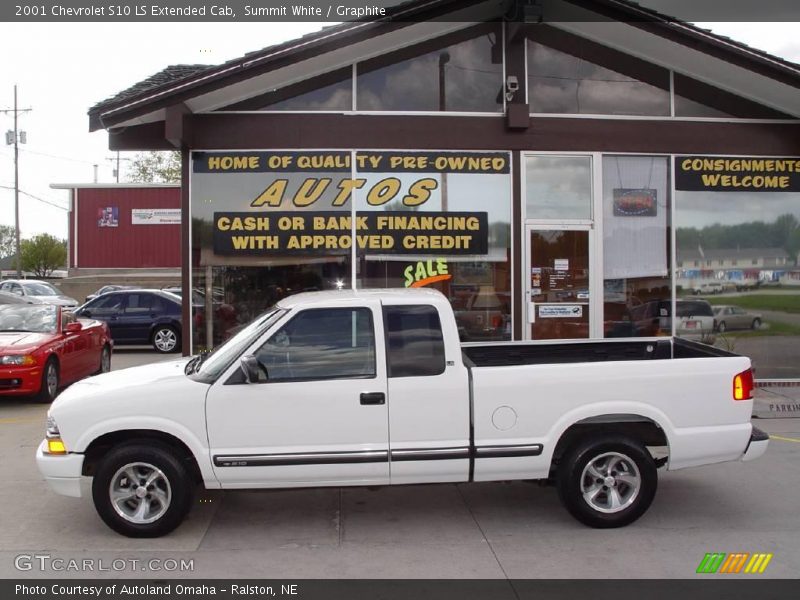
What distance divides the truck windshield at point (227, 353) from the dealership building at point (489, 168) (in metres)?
4.46

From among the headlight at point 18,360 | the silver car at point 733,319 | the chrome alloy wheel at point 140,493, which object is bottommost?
the chrome alloy wheel at point 140,493

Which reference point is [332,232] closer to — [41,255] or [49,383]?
[49,383]

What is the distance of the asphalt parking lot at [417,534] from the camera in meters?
4.99

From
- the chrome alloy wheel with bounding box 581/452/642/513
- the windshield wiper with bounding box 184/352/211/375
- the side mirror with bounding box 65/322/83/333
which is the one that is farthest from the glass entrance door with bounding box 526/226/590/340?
the side mirror with bounding box 65/322/83/333

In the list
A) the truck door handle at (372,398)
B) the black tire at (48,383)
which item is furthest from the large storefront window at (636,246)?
the black tire at (48,383)

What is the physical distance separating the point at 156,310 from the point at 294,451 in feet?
45.0

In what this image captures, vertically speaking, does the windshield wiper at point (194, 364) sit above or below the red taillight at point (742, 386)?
above

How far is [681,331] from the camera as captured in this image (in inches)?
444

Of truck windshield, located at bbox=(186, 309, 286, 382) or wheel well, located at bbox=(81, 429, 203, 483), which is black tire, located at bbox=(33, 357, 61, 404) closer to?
truck windshield, located at bbox=(186, 309, 286, 382)

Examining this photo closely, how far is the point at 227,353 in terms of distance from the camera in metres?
5.87

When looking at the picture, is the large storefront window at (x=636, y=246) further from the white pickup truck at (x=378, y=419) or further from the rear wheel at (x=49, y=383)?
the rear wheel at (x=49, y=383)

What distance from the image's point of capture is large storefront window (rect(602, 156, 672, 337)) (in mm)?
10961

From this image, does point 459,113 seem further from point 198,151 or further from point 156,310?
point 156,310

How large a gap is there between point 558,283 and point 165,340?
10.6 metres
